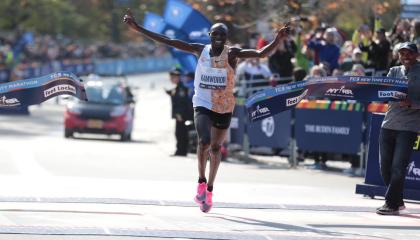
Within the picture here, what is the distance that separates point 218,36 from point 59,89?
1775 millimetres

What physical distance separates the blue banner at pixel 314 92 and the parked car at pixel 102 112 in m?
16.5

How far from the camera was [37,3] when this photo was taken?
6303cm

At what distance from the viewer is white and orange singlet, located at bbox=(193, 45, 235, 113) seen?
11.8 meters

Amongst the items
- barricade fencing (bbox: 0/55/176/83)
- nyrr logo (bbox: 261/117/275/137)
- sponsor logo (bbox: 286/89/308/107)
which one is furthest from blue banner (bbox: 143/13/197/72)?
sponsor logo (bbox: 286/89/308/107)

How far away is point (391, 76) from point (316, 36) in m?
9.80

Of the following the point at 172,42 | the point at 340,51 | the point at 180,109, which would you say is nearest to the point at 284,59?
the point at 340,51

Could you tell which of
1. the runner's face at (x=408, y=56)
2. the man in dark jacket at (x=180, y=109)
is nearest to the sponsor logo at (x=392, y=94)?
the runner's face at (x=408, y=56)

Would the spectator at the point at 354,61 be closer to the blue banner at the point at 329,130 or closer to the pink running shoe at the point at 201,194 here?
the blue banner at the point at 329,130

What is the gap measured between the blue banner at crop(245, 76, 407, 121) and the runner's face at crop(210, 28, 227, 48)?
36.3 inches

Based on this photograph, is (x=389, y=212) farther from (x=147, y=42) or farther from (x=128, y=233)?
(x=147, y=42)

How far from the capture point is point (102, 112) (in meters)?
28.9

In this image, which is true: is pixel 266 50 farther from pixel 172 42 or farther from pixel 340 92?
pixel 340 92

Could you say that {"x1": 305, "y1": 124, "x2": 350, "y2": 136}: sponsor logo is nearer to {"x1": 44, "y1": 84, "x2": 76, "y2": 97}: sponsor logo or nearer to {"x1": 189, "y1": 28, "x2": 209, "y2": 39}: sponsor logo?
{"x1": 189, "y1": 28, "x2": 209, "y2": 39}: sponsor logo

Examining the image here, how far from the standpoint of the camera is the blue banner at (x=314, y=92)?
12281 millimetres
